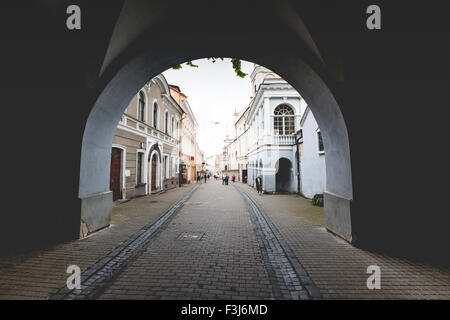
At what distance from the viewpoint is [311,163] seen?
11.7 metres

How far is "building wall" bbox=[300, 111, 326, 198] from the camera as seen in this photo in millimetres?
10449

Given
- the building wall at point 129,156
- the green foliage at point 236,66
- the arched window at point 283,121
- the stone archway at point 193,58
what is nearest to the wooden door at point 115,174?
the building wall at point 129,156

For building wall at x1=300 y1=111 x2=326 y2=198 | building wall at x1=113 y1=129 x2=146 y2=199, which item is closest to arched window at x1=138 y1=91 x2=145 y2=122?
building wall at x1=113 y1=129 x2=146 y2=199

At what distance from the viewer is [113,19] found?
4199 millimetres

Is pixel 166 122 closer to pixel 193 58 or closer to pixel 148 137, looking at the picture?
pixel 148 137

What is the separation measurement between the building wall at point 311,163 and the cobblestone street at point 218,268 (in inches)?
235

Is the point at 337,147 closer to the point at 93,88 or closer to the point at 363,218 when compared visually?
the point at 363,218

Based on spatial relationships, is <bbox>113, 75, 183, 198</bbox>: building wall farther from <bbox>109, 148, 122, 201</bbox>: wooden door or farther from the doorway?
the doorway

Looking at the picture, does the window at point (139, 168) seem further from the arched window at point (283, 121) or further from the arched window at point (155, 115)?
the arched window at point (283, 121)

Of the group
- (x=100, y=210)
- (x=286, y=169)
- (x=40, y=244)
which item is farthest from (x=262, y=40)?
(x=286, y=169)

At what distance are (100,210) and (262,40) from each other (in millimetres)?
6603

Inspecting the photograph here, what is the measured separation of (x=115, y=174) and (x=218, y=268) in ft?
29.0

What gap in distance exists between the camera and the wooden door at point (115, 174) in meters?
9.60

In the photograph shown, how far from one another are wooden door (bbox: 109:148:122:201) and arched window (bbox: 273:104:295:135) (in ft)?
39.6
